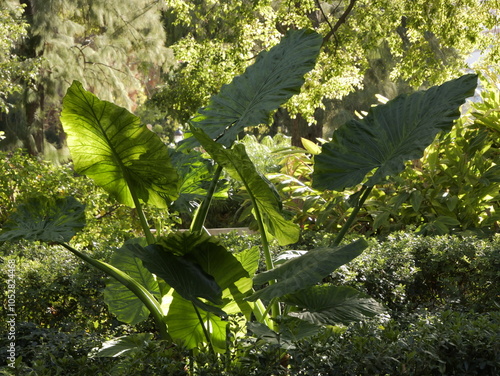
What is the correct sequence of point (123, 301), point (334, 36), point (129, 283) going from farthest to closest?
1. point (334, 36)
2. point (123, 301)
3. point (129, 283)

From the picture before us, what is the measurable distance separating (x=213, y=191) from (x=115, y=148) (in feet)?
1.76

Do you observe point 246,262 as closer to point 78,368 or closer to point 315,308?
point 315,308

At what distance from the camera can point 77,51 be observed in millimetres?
14383

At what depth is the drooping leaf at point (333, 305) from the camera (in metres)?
2.56

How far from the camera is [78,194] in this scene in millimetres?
7082

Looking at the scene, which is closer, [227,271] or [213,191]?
[227,271]

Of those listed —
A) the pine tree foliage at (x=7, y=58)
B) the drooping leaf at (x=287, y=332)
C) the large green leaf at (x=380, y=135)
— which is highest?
the pine tree foliage at (x=7, y=58)

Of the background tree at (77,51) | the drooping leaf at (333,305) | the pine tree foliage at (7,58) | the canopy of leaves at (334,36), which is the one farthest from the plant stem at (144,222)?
the background tree at (77,51)

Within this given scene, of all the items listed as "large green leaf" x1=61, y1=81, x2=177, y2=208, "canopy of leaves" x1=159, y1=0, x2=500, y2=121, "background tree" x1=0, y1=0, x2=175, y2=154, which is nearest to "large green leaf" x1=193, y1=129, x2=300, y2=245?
"large green leaf" x1=61, y1=81, x2=177, y2=208

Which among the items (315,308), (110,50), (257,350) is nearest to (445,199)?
(315,308)

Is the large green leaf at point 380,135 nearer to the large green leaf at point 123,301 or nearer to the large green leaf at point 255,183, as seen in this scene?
the large green leaf at point 255,183

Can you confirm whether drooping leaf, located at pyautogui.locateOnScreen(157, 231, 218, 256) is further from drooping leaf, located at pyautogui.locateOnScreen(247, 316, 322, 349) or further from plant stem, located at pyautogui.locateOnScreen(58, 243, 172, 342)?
drooping leaf, located at pyautogui.locateOnScreen(247, 316, 322, 349)

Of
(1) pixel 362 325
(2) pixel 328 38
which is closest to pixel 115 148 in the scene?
(1) pixel 362 325

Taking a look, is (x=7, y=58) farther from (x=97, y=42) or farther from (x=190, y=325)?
(x=190, y=325)
